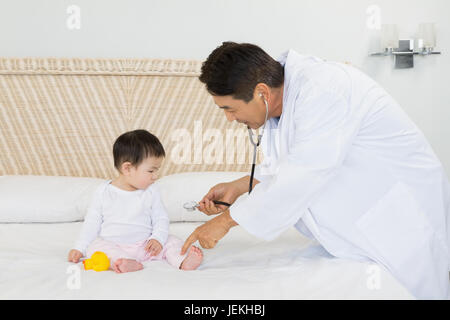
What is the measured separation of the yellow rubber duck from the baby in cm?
15

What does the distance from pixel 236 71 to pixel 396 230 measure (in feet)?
2.20

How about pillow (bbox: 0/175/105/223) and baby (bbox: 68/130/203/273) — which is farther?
pillow (bbox: 0/175/105/223)

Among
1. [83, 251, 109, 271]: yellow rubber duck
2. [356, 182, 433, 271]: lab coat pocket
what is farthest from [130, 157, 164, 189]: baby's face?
[356, 182, 433, 271]: lab coat pocket

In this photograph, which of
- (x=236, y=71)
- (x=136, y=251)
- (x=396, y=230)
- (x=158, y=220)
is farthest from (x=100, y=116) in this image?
(x=396, y=230)

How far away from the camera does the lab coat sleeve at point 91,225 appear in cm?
170

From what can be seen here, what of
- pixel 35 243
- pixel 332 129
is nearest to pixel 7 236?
pixel 35 243

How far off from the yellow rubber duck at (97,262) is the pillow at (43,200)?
2.33 feet

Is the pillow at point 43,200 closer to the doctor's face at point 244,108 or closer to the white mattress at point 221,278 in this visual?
the white mattress at point 221,278

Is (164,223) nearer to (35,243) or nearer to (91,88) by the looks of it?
(35,243)

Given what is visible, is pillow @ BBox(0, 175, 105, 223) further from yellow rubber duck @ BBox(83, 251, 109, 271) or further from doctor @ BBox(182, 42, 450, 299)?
doctor @ BBox(182, 42, 450, 299)

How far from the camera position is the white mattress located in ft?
3.80

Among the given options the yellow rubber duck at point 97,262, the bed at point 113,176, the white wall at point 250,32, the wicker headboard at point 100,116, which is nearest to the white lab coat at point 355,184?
the bed at point 113,176

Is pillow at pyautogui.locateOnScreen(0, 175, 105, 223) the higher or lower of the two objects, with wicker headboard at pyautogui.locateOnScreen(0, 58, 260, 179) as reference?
lower

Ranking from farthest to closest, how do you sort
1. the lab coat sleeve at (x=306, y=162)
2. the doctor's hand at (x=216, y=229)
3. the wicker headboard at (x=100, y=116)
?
the wicker headboard at (x=100, y=116)
the doctor's hand at (x=216, y=229)
the lab coat sleeve at (x=306, y=162)
